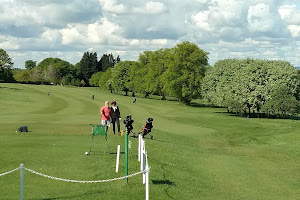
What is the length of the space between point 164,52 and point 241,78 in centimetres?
4606

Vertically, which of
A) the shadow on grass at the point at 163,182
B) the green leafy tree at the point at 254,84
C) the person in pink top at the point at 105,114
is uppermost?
the green leafy tree at the point at 254,84

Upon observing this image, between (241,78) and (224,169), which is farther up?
(241,78)

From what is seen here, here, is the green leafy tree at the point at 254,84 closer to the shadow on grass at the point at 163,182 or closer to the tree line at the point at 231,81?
the tree line at the point at 231,81

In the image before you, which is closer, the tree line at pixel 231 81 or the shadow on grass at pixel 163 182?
the shadow on grass at pixel 163 182

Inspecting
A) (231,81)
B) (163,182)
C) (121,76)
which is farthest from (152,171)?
(121,76)

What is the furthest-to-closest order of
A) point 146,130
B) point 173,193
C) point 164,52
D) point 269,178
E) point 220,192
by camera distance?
1. point 164,52
2. point 146,130
3. point 269,178
4. point 220,192
5. point 173,193

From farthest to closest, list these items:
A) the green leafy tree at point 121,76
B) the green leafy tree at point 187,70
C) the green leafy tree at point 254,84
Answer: the green leafy tree at point 121,76 → the green leafy tree at point 187,70 → the green leafy tree at point 254,84

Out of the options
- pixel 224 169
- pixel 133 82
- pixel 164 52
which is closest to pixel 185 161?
pixel 224 169

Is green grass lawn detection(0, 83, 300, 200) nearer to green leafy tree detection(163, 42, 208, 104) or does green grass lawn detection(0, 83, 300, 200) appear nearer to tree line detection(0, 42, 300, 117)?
tree line detection(0, 42, 300, 117)

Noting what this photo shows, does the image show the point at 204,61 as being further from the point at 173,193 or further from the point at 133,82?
the point at 173,193

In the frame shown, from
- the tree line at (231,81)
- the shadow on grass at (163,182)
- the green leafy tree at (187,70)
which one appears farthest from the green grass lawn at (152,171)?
the green leafy tree at (187,70)

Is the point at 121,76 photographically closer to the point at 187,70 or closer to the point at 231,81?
the point at 187,70

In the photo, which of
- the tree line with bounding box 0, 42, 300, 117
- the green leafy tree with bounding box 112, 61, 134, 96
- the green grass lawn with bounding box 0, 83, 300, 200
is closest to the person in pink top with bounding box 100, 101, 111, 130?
the green grass lawn with bounding box 0, 83, 300, 200

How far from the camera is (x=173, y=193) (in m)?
14.6
